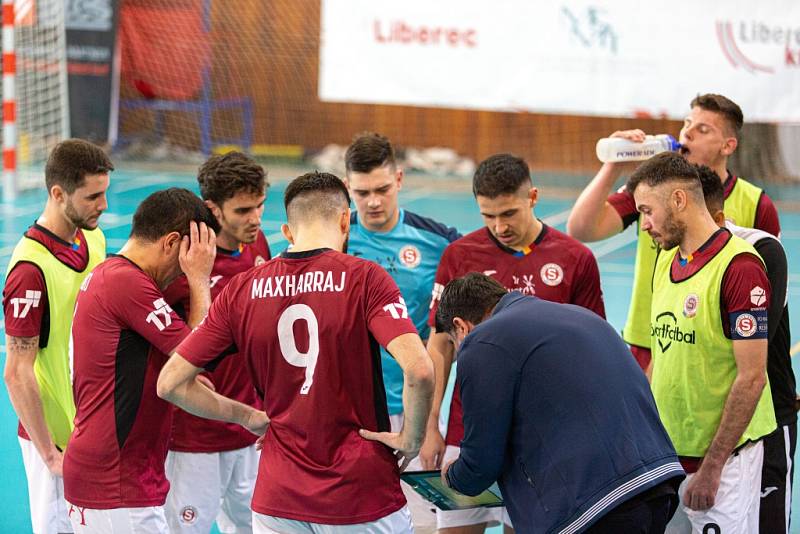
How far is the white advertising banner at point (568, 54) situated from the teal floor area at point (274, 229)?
188 cm

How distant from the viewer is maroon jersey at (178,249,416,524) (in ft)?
12.2

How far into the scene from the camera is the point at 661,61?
54.3 feet

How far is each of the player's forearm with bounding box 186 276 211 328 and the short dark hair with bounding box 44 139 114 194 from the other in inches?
44.7

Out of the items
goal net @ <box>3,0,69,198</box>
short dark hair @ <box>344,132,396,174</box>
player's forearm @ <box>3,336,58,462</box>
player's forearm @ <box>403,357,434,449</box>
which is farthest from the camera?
goal net @ <box>3,0,69,198</box>

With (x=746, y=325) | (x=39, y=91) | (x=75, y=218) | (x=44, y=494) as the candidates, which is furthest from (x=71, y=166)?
(x=39, y=91)

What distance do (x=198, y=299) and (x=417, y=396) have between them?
1.24 metres

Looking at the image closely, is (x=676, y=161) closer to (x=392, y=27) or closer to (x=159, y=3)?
Answer: (x=392, y=27)

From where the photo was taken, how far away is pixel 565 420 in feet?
11.5

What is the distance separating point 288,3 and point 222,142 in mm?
3460

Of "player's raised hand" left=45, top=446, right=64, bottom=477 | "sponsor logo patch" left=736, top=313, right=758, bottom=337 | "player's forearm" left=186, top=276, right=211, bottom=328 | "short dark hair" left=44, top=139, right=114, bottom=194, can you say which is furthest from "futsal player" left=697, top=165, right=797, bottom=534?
"player's raised hand" left=45, top=446, right=64, bottom=477

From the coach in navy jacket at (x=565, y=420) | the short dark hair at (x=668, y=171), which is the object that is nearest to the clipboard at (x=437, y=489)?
the coach in navy jacket at (x=565, y=420)

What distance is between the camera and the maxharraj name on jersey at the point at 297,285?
3744mm

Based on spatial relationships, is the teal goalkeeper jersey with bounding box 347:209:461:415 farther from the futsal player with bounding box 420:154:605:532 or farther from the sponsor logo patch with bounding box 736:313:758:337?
the sponsor logo patch with bounding box 736:313:758:337

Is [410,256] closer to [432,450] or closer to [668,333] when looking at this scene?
[432,450]
